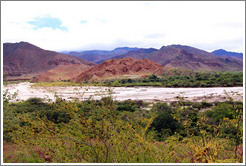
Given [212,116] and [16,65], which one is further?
[16,65]

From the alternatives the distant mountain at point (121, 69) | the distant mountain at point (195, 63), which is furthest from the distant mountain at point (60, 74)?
the distant mountain at point (195, 63)

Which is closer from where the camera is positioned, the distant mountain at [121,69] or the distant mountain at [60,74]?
the distant mountain at [121,69]

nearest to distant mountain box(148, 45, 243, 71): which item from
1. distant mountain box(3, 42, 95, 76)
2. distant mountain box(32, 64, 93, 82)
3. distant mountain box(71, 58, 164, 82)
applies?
distant mountain box(71, 58, 164, 82)

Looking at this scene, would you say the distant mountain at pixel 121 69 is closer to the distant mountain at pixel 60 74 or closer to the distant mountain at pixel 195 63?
the distant mountain at pixel 60 74

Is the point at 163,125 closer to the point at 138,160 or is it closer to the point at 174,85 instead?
the point at 138,160

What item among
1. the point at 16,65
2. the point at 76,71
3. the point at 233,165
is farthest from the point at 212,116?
the point at 16,65

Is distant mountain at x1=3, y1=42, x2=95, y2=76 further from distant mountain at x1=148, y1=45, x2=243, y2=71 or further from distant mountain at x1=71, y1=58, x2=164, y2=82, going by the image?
distant mountain at x1=148, y1=45, x2=243, y2=71
